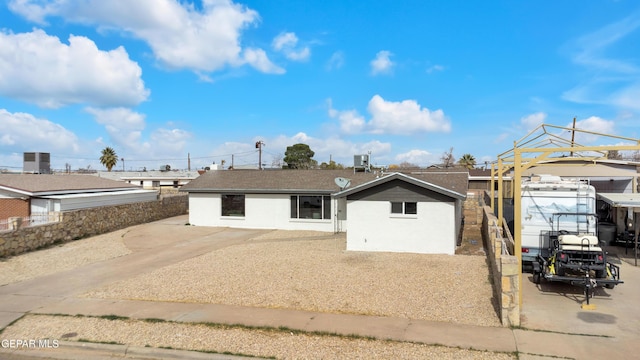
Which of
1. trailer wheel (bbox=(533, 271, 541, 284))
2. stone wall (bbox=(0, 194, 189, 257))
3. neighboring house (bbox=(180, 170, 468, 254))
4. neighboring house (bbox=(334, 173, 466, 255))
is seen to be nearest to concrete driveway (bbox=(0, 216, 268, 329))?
stone wall (bbox=(0, 194, 189, 257))

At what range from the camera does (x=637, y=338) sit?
7.72 m

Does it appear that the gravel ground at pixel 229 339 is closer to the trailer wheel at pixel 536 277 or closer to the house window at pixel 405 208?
the trailer wheel at pixel 536 277

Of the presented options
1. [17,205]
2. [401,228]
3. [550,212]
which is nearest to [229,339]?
[401,228]

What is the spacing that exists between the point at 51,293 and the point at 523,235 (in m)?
14.5

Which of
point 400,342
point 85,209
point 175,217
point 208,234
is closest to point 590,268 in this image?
point 400,342

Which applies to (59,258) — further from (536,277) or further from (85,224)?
(536,277)

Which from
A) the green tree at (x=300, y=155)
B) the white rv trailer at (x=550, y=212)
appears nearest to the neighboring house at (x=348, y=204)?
the white rv trailer at (x=550, y=212)

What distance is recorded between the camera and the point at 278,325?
8484mm

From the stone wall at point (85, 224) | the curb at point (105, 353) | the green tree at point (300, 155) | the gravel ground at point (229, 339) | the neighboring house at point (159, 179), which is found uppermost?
the green tree at point (300, 155)

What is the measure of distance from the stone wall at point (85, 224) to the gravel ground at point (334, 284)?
24.6ft

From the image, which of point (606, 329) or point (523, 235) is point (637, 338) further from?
point (523, 235)

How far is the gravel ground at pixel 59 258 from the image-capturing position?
13680 mm

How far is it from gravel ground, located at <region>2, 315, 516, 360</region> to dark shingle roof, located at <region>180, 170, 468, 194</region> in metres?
14.7

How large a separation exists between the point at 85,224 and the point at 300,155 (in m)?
47.8
